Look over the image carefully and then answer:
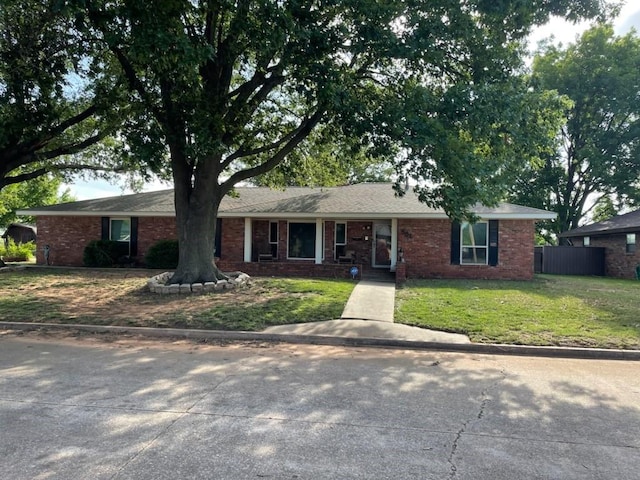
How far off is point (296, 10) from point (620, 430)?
8826 millimetres

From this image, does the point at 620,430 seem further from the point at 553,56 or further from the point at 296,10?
the point at 553,56

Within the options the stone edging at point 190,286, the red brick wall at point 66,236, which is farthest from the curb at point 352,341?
the red brick wall at point 66,236

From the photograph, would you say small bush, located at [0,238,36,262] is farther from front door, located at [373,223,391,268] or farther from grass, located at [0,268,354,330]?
front door, located at [373,223,391,268]

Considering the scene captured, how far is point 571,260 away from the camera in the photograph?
77.2 feet

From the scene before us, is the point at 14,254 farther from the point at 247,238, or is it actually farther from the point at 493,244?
the point at 493,244

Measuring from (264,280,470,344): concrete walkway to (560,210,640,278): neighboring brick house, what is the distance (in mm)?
16076

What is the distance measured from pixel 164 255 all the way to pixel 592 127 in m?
26.7

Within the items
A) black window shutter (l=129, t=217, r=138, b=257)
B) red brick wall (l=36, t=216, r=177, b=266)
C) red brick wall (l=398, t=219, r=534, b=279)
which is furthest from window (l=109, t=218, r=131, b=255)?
red brick wall (l=398, t=219, r=534, b=279)

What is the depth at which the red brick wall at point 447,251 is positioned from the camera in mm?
17344

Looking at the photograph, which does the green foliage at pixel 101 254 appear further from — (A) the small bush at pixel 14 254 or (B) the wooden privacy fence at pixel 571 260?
(B) the wooden privacy fence at pixel 571 260

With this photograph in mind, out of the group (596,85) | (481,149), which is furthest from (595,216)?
(481,149)

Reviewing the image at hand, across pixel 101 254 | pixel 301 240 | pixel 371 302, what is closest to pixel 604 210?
pixel 301 240

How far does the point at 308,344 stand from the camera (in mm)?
7840

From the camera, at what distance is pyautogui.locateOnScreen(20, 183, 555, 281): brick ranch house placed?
684 inches
